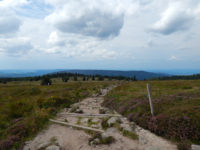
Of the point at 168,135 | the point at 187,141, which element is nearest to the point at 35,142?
the point at 168,135

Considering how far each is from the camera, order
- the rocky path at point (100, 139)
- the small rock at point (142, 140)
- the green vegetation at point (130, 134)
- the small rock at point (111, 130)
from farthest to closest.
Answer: the small rock at point (111, 130)
the green vegetation at point (130, 134)
the small rock at point (142, 140)
the rocky path at point (100, 139)

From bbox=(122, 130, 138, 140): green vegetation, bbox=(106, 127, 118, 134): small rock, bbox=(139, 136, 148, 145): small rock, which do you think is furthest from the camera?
bbox=(106, 127, 118, 134): small rock

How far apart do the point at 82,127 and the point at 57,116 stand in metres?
4.12

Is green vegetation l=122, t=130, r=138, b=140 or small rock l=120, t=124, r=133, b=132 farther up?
small rock l=120, t=124, r=133, b=132

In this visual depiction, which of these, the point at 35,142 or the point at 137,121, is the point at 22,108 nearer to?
the point at 35,142

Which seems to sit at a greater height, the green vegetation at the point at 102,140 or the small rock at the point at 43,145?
the green vegetation at the point at 102,140

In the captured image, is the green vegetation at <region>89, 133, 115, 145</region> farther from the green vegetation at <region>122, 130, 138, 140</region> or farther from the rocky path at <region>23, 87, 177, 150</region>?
the green vegetation at <region>122, 130, 138, 140</region>

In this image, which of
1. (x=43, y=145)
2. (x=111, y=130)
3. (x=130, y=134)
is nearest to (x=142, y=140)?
(x=130, y=134)

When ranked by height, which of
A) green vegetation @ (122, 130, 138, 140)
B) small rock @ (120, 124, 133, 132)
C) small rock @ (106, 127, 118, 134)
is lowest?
small rock @ (106, 127, 118, 134)

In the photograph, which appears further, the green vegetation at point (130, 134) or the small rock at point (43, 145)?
the green vegetation at point (130, 134)

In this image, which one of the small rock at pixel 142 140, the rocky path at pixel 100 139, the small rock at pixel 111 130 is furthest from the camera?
the small rock at pixel 111 130

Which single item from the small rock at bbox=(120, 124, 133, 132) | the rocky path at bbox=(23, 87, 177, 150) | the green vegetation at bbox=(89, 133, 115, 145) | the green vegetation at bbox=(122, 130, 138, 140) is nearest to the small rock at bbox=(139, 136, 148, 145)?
the rocky path at bbox=(23, 87, 177, 150)

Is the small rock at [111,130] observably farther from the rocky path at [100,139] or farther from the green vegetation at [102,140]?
the green vegetation at [102,140]

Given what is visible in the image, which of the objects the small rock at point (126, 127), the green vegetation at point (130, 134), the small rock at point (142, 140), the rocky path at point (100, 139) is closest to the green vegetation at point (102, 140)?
the rocky path at point (100, 139)
